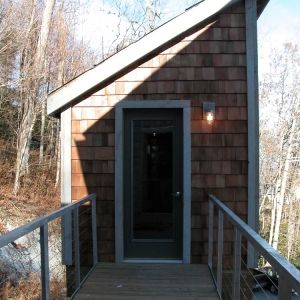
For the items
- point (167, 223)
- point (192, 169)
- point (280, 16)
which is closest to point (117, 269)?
point (167, 223)

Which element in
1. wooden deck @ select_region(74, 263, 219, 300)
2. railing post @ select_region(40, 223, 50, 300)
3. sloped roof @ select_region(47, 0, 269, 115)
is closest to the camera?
railing post @ select_region(40, 223, 50, 300)

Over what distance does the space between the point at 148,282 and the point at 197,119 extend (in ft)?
6.51

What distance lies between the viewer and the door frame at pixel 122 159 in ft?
13.8

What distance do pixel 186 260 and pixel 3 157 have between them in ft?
38.9

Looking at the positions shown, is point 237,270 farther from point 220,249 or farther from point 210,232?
point 210,232

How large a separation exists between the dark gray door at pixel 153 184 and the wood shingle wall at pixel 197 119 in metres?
0.19

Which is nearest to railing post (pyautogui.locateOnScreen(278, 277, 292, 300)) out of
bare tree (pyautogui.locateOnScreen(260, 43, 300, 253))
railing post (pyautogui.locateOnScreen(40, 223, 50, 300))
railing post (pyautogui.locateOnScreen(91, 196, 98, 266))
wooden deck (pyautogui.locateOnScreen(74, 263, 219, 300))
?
railing post (pyautogui.locateOnScreen(40, 223, 50, 300))

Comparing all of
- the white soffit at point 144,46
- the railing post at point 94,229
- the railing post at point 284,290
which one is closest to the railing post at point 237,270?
the railing post at point 284,290

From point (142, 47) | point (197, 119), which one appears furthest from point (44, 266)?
point (142, 47)

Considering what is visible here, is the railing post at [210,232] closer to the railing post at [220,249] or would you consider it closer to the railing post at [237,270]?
the railing post at [220,249]

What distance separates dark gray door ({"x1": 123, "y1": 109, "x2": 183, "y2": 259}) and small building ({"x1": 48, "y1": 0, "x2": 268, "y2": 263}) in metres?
0.01

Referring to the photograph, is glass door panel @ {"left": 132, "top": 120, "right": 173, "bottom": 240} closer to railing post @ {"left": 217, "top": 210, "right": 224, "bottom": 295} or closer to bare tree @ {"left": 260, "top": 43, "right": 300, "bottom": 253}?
Result: railing post @ {"left": 217, "top": 210, "right": 224, "bottom": 295}

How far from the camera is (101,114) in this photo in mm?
4301

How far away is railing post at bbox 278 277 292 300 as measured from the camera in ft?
4.89
